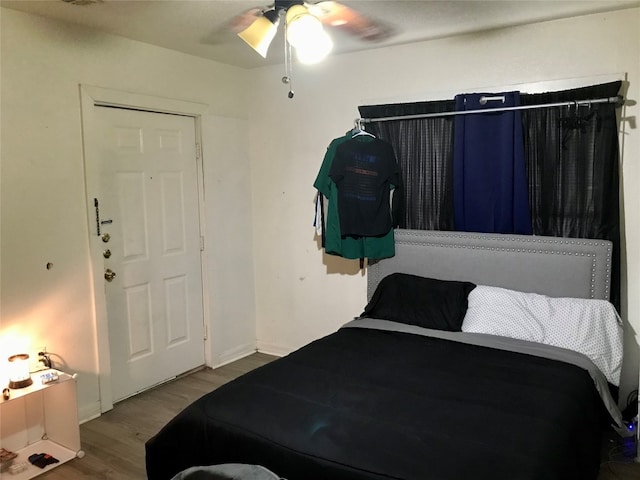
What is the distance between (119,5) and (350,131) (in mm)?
1629

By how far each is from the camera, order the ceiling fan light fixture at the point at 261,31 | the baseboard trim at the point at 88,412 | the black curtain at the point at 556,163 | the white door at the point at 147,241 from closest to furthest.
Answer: the ceiling fan light fixture at the point at 261,31
the black curtain at the point at 556,163
the baseboard trim at the point at 88,412
the white door at the point at 147,241

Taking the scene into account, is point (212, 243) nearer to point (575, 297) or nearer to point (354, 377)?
point (354, 377)

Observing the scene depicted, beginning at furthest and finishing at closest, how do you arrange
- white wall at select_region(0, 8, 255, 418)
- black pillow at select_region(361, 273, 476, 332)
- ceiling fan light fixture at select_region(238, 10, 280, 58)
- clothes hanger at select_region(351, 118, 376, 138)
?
1. clothes hanger at select_region(351, 118, 376, 138)
2. black pillow at select_region(361, 273, 476, 332)
3. white wall at select_region(0, 8, 255, 418)
4. ceiling fan light fixture at select_region(238, 10, 280, 58)

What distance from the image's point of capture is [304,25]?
232 centimetres

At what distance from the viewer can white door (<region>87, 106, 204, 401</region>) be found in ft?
10.8

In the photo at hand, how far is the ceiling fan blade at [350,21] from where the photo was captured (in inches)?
107

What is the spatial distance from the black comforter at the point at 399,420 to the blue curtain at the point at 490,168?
3.16ft

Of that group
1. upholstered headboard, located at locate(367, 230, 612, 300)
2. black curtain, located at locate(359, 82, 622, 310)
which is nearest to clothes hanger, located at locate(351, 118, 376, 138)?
black curtain, located at locate(359, 82, 622, 310)

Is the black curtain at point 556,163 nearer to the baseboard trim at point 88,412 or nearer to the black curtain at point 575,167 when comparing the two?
the black curtain at point 575,167

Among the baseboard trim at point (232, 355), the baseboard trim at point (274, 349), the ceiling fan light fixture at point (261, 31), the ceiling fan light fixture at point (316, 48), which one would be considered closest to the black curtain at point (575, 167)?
the ceiling fan light fixture at point (316, 48)

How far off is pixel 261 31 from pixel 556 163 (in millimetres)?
1851

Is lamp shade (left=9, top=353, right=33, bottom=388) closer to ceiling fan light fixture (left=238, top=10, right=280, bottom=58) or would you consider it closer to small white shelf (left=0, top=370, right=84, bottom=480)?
small white shelf (left=0, top=370, right=84, bottom=480)

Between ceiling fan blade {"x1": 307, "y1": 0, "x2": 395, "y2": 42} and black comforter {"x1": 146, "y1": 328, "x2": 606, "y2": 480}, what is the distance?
183cm

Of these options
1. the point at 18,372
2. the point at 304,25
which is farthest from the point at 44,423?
the point at 304,25
